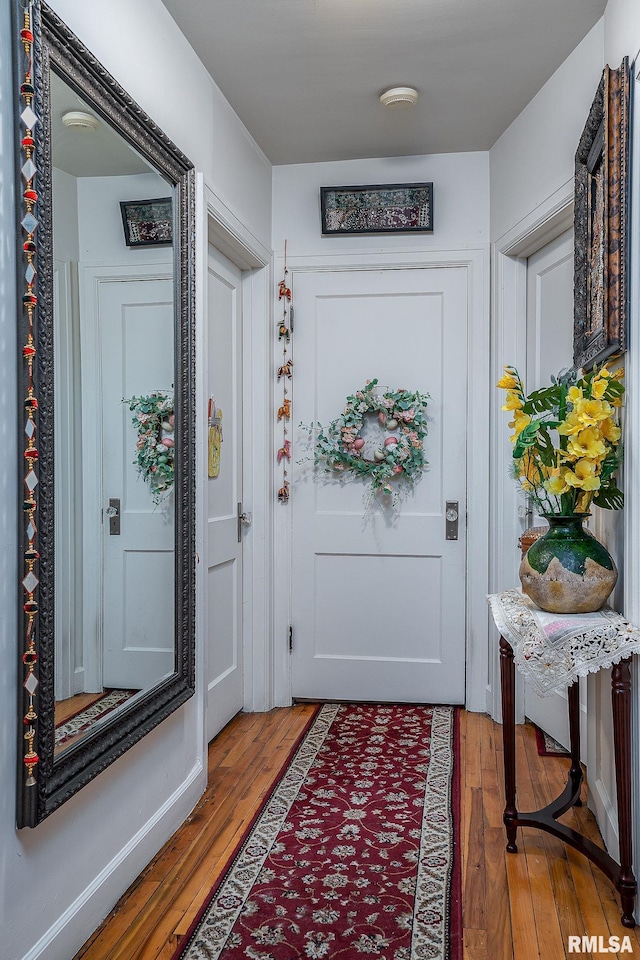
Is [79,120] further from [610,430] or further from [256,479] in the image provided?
[256,479]

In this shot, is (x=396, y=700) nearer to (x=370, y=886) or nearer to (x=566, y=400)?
(x=370, y=886)

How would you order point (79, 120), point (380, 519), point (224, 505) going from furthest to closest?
1. point (380, 519)
2. point (224, 505)
3. point (79, 120)

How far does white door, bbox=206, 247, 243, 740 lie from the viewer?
120 inches

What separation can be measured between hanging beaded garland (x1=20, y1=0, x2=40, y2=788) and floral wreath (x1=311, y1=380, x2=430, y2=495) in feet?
6.77

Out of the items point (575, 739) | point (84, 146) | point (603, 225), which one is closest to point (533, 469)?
point (603, 225)

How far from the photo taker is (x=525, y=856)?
214cm

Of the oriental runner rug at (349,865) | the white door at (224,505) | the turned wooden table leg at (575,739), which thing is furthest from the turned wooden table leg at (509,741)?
the white door at (224,505)

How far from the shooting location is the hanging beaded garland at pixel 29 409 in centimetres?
146

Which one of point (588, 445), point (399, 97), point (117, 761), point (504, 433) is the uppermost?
point (399, 97)

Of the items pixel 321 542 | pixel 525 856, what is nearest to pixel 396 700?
pixel 321 542

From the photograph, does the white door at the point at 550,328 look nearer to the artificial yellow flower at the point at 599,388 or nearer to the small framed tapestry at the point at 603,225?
the small framed tapestry at the point at 603,225

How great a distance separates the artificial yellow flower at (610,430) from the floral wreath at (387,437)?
4.92ft

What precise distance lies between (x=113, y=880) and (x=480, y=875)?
98 cm

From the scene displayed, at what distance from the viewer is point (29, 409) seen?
1481mm
